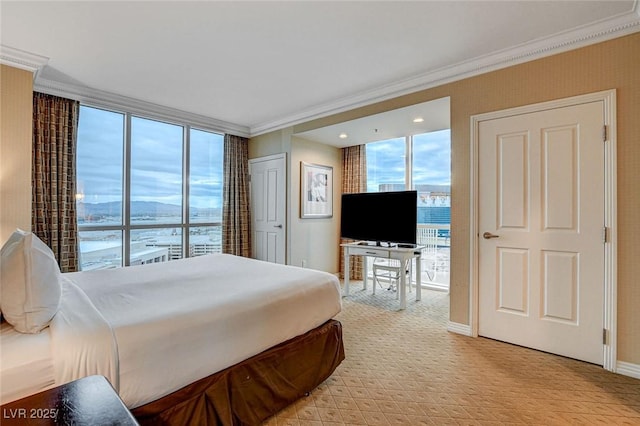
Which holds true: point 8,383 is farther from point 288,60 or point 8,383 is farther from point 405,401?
point 288,60

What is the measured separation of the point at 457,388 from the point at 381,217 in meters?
2.40

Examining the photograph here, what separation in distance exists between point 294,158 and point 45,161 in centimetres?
305

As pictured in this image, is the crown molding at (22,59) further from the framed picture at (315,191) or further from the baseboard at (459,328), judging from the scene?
the baseboard at (459,328)

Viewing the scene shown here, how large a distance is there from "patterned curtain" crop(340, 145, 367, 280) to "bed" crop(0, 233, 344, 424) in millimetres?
3258

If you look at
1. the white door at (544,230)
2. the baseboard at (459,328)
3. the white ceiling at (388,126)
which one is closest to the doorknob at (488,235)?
the white door at (544,230)

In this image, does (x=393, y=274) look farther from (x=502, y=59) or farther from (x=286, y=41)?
(x=286, y=41)

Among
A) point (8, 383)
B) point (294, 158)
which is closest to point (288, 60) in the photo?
point (294, 158)

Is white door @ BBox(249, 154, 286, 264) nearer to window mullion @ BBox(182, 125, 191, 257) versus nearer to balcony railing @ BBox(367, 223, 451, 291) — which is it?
window mullion @ BBox(182, 125, 191, 257)

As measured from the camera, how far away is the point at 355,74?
126 inches

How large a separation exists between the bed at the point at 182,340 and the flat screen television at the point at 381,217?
1.94m

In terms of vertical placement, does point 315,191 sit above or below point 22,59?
below

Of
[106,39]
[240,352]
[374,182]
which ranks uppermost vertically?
[106,39]

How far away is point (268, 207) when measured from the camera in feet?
16.9

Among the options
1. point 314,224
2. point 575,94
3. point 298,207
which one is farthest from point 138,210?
point 575,94
